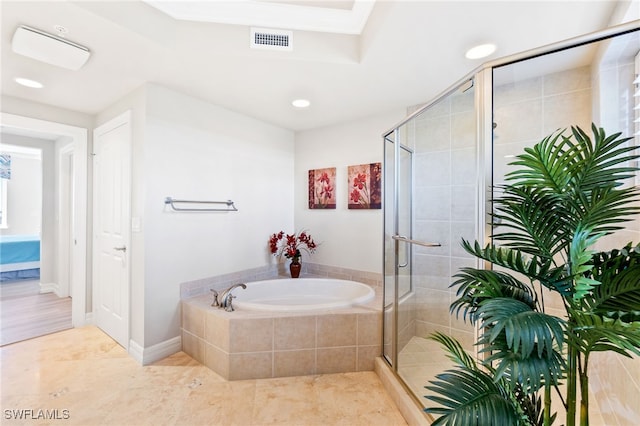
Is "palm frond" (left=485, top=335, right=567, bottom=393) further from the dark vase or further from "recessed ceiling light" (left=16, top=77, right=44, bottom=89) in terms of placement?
"recessed ceiling light" (left=16, top=77, right=44, bottom=89)

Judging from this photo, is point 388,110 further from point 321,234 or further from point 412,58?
point 321,234

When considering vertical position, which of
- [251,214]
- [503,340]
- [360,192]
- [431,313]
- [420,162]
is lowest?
[431,313]

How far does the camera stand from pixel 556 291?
78cm

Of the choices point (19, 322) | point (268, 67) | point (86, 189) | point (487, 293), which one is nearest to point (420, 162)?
A: point (268, 67)

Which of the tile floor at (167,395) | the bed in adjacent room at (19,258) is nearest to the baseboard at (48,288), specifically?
the bed in adjacent room at (19,258)

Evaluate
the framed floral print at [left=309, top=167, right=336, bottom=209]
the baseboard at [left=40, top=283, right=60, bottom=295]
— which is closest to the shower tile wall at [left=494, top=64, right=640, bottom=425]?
the framed floral print at [left=309, top=167, right=336, bottom=209]

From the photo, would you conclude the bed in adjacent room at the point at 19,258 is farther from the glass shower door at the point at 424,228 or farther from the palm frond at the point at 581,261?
the palm frond at the point at 581,261

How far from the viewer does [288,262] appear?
3.47 meters

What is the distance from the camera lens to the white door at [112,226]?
2.37m

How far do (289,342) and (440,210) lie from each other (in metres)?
1.55

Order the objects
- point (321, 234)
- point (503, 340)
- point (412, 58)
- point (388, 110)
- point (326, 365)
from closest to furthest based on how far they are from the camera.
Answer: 1. point (503, 340)
2. point (412, 58)
3. point (326, 365)
4. point (388, 110)
5. point (321, 234)

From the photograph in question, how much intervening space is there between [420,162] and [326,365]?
178 centimetres

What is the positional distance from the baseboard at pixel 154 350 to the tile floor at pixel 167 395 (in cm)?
5

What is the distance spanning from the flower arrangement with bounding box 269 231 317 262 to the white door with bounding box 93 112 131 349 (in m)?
1.44
